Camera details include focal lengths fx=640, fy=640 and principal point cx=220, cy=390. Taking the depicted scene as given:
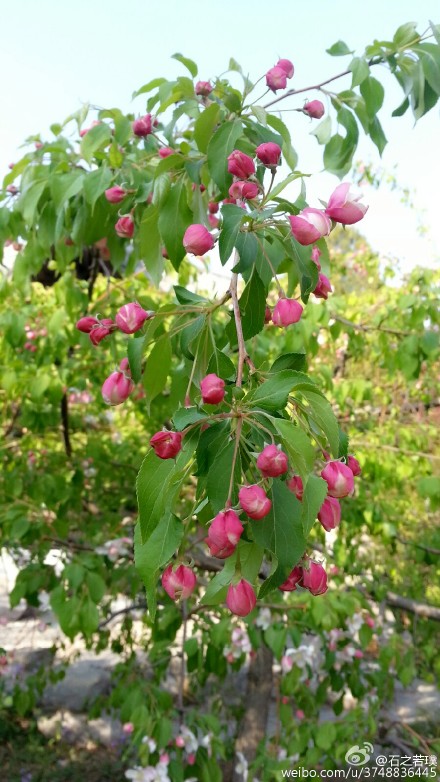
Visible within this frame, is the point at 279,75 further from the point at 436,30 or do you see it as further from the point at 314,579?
the point at 314,579

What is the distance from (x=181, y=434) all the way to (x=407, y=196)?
5118 millimetres

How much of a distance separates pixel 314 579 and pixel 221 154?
553 mm

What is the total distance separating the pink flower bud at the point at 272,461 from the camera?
A: 0.52 m

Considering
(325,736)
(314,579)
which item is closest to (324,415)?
(314,579)

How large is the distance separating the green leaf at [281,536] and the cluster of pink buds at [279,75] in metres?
0.75

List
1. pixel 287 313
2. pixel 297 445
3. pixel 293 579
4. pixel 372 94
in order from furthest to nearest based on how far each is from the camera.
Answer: pixel 372 94, pixel 287 313, pixel 293 579, pixel 297 445

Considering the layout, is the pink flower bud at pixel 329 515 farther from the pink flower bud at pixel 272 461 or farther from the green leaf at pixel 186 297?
the green leaf at pixel 186 297

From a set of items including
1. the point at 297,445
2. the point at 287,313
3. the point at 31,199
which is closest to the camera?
the point at 297,445

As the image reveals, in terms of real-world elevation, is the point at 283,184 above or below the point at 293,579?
above

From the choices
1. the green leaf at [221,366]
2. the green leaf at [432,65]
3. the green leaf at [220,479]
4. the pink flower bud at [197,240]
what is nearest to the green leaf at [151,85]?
the green leaf at [432,65]

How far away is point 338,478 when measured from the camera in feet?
1.95

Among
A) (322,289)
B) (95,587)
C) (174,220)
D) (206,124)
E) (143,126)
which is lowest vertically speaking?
(95,587)

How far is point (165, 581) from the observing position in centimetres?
61

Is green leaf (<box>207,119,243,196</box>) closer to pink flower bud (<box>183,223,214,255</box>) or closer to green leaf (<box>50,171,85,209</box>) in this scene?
pink flower bud (<box>183,223,214,255</box>)
